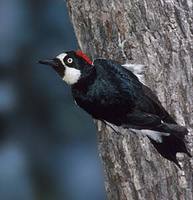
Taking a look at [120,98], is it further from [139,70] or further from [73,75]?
[73,75]

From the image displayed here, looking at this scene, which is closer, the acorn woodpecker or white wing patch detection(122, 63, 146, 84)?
the acorn woodpecker

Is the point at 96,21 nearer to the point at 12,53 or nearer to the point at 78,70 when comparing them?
the point at 78,70

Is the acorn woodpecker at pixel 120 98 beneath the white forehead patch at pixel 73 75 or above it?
beneath

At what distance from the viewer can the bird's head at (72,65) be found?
3.13m

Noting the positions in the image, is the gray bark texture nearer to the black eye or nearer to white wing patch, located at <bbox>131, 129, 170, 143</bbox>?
white wing patch, located at <bbox>131, 129, 170, 143</bbox>

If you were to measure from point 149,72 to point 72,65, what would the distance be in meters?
0.39

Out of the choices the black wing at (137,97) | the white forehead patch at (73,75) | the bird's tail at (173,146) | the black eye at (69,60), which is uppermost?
the black eye at (69,60)

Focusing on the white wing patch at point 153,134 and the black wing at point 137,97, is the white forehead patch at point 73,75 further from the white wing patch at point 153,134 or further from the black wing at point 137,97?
the white wing patch at point 153,134

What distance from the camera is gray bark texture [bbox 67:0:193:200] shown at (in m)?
2.99

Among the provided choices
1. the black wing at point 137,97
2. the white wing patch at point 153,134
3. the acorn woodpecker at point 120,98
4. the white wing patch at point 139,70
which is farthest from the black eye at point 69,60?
the white wing patch at point 153,134

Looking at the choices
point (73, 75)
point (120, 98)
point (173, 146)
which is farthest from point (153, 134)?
point (73, 75)

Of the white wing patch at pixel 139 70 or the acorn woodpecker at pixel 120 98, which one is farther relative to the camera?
the white wing patch at pixel 139 70

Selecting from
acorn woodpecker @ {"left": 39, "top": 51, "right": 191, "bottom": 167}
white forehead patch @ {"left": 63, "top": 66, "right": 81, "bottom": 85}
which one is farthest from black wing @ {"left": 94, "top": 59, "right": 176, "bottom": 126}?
white forehead patch @ {"left": 63, "top": 66, "right": 81, "bottom": 85}

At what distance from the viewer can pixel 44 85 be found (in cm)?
678
